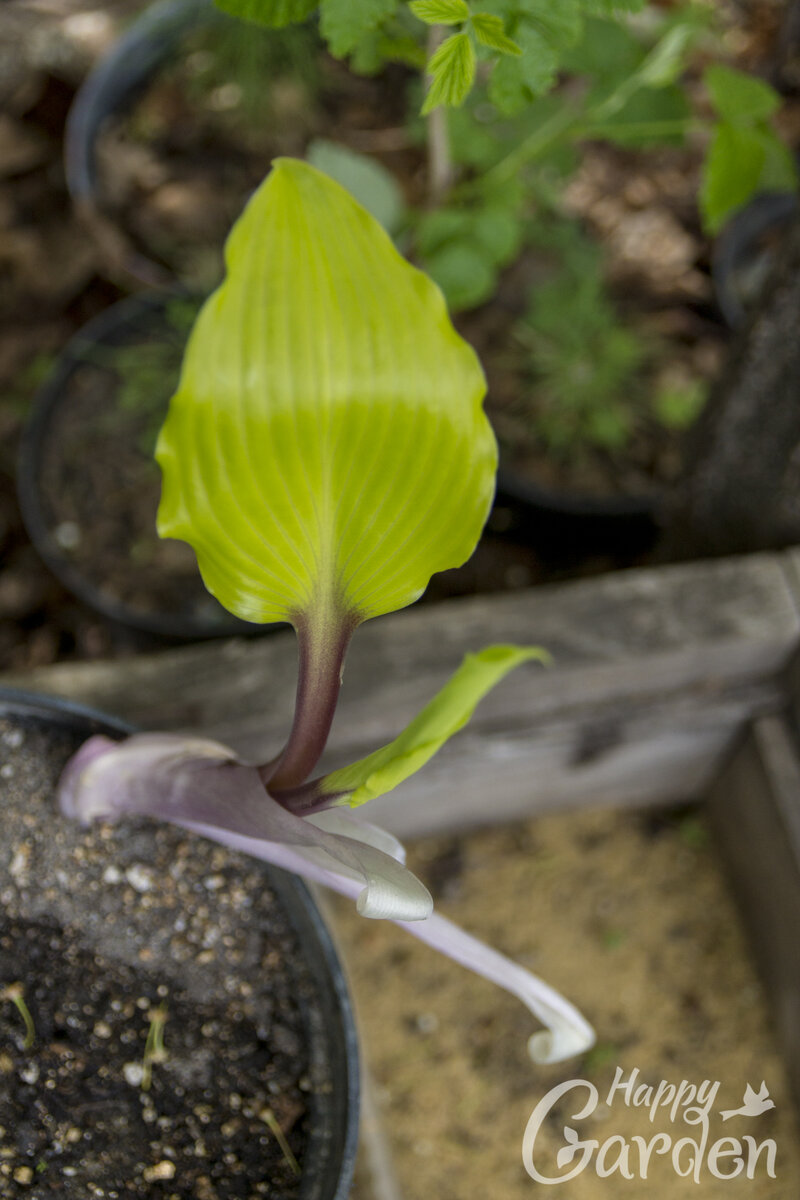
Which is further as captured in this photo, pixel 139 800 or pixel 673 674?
pixel 673 674

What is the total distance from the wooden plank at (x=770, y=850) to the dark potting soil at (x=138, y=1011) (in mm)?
480

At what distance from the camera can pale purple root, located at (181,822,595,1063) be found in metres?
0.53

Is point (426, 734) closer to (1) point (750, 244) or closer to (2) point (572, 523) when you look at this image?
(2) point (572, 523)

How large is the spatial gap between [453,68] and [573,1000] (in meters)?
0.87

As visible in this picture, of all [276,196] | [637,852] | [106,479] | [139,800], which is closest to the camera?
[276,196]

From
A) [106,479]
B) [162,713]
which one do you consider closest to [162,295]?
[106,479]

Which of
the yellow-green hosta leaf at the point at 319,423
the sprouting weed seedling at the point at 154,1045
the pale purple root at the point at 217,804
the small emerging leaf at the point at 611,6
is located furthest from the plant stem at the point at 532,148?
the sprouting weed seedling at the point at 154,1045

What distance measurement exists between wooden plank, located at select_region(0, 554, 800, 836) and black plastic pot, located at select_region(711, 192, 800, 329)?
0.78m

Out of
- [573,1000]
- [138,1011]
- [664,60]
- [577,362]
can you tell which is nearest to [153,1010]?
[138,1011]

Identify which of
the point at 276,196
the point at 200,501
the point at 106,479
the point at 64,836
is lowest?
the point at 106,479

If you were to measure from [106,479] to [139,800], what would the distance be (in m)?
0.79

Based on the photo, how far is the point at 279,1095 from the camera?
60 cm

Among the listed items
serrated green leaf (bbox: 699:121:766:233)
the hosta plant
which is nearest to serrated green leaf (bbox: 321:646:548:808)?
the hosta plant

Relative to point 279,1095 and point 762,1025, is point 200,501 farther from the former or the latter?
point 762,1025
